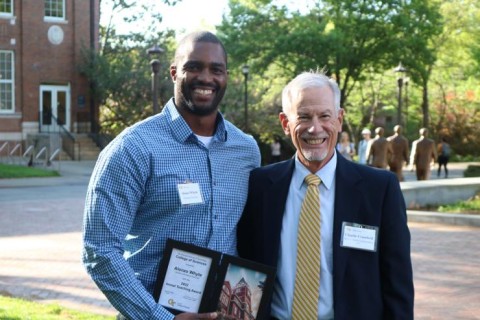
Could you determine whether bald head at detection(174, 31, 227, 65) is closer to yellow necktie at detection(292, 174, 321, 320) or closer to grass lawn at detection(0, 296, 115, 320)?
yellow necktie at detection(292, 174, 321, 320)

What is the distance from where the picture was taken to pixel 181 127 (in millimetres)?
3553

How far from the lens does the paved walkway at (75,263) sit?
8.88m

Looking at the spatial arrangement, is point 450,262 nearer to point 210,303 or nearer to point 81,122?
point 210,303

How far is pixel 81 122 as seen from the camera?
4244cm

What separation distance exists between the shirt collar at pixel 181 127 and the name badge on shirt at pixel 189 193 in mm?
228

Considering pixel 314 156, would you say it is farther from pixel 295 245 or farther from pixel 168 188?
pixel 168 188

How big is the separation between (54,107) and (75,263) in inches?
1219

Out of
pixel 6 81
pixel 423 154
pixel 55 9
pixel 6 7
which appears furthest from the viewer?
pixel 55 9

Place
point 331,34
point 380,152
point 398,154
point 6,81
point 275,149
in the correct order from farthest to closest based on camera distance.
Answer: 1. point 6,81
2. point 275,149
3. point 331,34
4. point 398,154
5. point 380,152

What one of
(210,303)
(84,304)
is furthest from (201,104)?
(84,304)

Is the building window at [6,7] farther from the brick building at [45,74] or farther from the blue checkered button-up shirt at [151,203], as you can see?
the blue checkered button-up shirt at [151,203]

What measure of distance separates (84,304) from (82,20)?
1396 inches

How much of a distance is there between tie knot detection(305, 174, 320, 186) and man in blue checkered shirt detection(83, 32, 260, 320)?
0.31 metres

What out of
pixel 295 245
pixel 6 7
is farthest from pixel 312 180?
pixel 6 7
